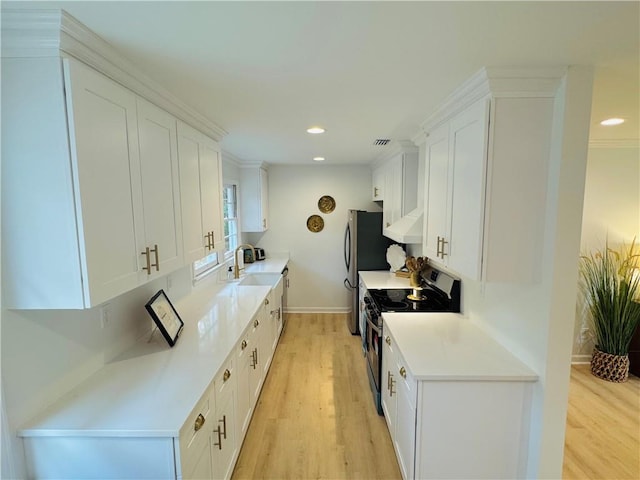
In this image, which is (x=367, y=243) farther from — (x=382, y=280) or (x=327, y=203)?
A: (x=327, y=203)

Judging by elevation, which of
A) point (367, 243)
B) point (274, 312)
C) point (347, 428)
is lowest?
point (347, 428)

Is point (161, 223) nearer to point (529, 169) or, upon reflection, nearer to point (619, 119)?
point (529, 169)

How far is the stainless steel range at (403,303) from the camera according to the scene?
2701 mm

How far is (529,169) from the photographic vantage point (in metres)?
1.57

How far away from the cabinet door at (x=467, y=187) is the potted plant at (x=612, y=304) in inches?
93.4

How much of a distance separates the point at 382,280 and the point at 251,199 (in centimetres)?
222

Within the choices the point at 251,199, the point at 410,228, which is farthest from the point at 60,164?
the point at 251,199

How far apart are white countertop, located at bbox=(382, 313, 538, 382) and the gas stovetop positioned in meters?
0.18

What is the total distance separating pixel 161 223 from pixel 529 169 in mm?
1945

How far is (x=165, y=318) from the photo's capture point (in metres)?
2.06

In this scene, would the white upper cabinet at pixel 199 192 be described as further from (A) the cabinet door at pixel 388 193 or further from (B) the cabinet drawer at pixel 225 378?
(A) the cabinet door at pixel 388 193

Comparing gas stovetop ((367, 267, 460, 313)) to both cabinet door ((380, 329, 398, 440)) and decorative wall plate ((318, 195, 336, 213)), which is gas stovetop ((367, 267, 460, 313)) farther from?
decorative wall plate ((318, 195, 336, 213))

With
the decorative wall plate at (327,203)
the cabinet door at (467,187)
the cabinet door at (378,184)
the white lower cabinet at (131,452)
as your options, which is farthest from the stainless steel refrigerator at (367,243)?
the white lower cabinet at (131,452)

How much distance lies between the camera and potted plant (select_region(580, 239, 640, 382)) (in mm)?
3080
